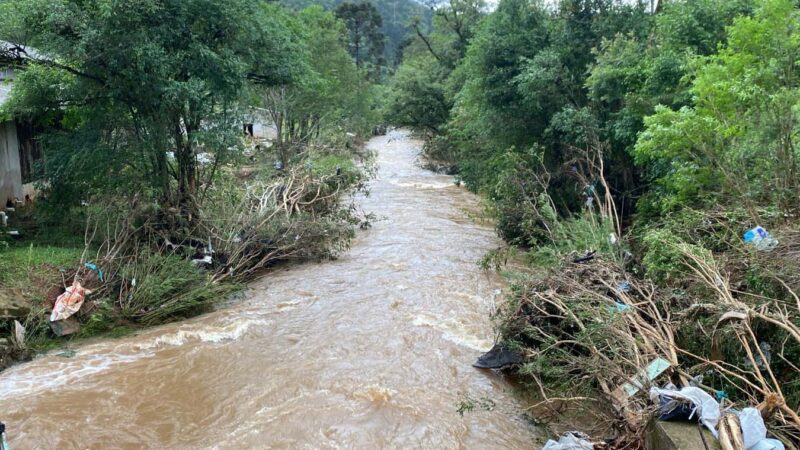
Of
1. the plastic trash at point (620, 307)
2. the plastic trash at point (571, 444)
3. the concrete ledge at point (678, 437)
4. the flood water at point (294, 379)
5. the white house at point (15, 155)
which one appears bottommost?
the flood water at point (294, 379)

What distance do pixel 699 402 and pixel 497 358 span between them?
348 cm

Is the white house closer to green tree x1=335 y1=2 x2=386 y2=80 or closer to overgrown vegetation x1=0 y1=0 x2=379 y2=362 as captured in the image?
overgrown vegetation x1=0 y1=0 x2=379 y2=362

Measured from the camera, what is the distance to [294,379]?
293 inches

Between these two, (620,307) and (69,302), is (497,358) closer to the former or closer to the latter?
(620,307)

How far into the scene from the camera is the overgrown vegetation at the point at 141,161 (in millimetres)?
8922

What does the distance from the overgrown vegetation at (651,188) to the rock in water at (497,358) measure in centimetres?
28

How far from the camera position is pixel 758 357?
5.22m

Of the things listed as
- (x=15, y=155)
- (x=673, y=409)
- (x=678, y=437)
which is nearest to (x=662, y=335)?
(x=673, y=409)

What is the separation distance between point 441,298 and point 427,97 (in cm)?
2065

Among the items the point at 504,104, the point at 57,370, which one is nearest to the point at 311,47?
the point at 504,104

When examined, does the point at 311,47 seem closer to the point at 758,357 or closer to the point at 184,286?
the point at 184,286

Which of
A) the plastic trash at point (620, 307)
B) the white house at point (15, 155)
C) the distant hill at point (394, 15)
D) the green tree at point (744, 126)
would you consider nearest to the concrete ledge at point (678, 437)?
the plastic trash at point (620, 307)

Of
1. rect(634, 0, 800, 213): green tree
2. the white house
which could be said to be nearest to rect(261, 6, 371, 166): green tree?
the white house

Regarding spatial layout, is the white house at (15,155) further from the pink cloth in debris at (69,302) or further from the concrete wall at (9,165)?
the pink cloth in debris at (69,302)
